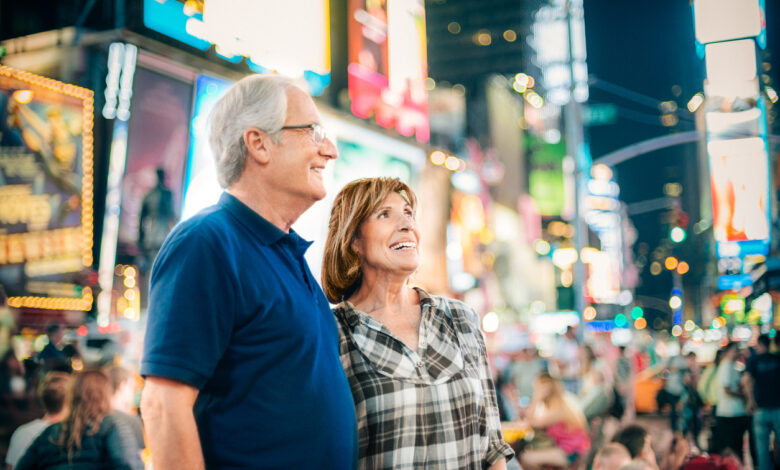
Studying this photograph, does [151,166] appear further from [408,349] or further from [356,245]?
[408,349]

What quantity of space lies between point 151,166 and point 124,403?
157 inches

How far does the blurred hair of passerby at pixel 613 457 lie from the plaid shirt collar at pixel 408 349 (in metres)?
3.62

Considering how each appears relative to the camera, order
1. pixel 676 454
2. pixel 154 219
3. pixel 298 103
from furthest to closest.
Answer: pixel 154 219, pixel 676 454, pixel 298 103

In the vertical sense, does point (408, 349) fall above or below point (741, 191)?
below

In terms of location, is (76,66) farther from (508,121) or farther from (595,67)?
(508,121)

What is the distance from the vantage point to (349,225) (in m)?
2.78

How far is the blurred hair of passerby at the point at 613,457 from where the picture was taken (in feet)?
18.5

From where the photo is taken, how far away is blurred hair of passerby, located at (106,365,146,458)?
5.11 m

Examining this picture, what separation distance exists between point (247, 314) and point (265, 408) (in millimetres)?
263

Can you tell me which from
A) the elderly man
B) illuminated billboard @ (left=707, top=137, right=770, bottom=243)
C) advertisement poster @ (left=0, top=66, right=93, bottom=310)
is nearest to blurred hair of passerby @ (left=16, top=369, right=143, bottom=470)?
advertisement poster @ (left=0, top=66, right=93, bottom=310)

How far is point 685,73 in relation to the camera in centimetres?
701

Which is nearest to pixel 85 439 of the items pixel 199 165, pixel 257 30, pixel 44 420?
pixel 44 420

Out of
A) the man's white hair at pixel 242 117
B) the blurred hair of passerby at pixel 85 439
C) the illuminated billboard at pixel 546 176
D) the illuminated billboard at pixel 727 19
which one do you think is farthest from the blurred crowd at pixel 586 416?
the illuminated billboard at pixel 546 176

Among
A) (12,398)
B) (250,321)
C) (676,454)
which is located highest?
(250,321)
